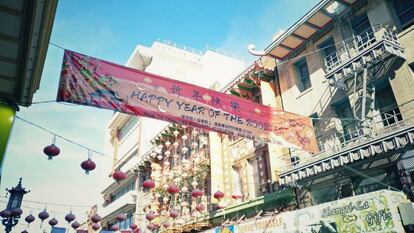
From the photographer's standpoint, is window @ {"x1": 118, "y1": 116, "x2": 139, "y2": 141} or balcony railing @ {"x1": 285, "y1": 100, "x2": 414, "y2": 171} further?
window @ {"x1": 118, "y1": 116, "x2": 139, "y2": 141}

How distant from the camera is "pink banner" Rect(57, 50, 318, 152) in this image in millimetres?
8547

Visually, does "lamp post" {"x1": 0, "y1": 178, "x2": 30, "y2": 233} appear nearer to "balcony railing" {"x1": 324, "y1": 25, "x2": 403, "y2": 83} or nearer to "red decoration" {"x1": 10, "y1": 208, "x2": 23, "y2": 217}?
"red decoration" {"x1": 10, "y1": 208, "x2": 23, "y2": 217}

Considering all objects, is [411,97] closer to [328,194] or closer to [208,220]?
[328,194]

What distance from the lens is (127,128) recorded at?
41.4 m

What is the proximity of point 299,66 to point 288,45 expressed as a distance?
1359mm

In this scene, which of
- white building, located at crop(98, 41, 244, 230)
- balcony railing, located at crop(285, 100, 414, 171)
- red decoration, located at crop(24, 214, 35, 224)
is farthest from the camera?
white building, located at crop(98, 41, 244, 230)

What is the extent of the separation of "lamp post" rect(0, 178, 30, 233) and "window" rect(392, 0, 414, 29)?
18.6 m

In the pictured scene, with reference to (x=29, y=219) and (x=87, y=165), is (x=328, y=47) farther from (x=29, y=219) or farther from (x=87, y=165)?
(x=29, y=219)

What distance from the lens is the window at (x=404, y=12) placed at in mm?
12492

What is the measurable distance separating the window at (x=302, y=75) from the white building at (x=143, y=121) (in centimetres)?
1400

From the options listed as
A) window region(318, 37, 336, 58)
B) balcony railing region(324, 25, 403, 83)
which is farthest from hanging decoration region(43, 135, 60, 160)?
window region(318, 37, 336, 58)

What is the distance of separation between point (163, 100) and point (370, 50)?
329 inches

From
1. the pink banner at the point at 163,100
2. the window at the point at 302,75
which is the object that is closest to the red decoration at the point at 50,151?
the pink banner at the point at 163,100

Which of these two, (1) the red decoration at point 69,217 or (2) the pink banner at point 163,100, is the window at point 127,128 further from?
(2) the pink banner at point 163,100
